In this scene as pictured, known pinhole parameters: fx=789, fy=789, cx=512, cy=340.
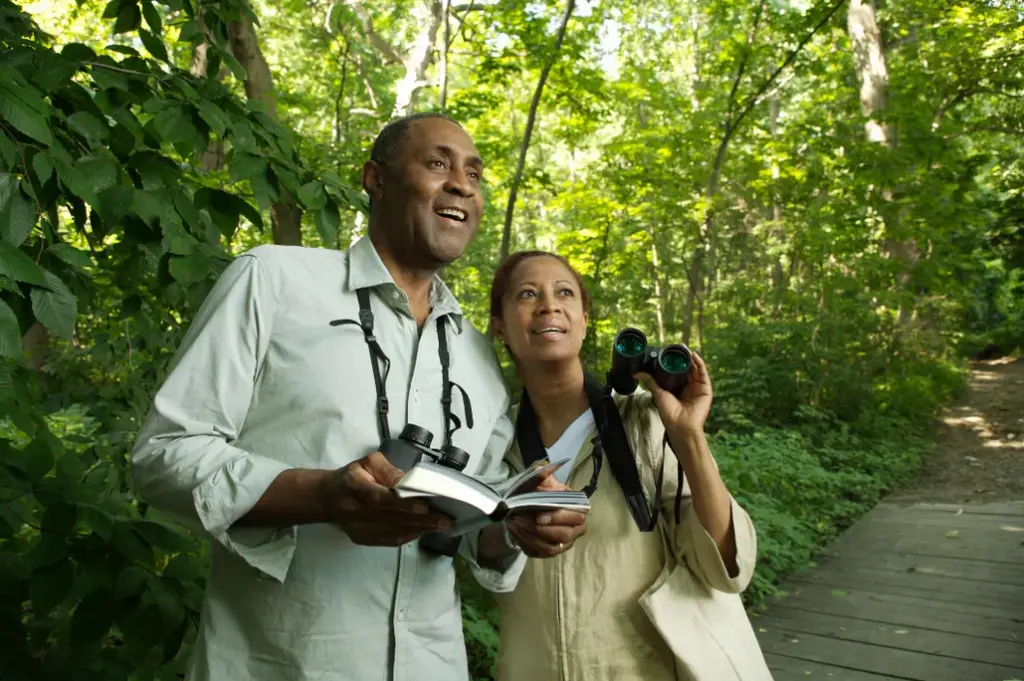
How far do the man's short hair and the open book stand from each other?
87 centimetres

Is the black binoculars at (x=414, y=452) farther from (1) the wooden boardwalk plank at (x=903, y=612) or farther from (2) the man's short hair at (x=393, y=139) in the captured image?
(1) the wooden boardwalk plank at (x=903, y=612)

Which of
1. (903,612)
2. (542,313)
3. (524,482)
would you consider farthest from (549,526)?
(903,612)

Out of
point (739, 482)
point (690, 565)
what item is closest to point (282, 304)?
point (690, 565)

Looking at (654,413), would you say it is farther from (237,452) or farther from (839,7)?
(839,7)

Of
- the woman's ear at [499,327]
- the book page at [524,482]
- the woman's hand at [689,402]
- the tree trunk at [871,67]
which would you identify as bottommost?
the book page at [524,482]

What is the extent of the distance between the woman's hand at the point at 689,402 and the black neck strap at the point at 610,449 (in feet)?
0.48

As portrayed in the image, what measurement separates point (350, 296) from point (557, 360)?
59 cm

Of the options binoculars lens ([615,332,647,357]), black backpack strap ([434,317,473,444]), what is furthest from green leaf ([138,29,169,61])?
binoculars lens ([615,332,647,357])

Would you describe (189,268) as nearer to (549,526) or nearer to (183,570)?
(183,570)

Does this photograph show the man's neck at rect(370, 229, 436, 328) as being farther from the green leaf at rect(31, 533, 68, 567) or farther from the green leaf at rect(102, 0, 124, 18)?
the green leaf at rect(102, 0, 124, 18)

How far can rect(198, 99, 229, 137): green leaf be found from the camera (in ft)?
7.00

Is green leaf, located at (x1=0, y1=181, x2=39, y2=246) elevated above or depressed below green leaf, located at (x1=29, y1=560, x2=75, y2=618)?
above

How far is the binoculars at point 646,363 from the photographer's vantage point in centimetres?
182

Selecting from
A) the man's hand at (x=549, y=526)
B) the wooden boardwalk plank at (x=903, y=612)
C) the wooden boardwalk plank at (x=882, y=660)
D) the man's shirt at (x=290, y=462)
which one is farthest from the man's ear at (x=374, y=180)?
the wooden boardwalk plank at (x=903, y=612)
